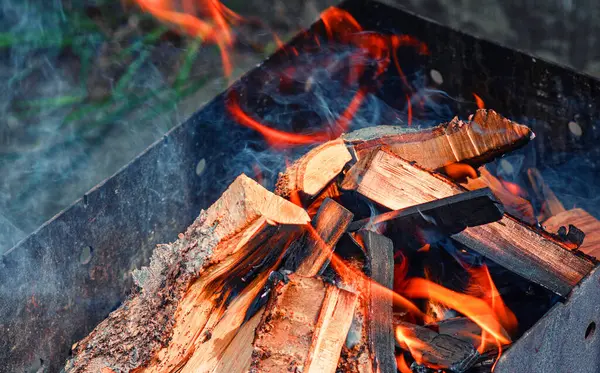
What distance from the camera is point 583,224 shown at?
2.12 metres

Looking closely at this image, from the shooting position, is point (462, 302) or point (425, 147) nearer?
point (462, 302)

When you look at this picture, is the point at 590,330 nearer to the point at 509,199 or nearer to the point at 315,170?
the point at 509,199

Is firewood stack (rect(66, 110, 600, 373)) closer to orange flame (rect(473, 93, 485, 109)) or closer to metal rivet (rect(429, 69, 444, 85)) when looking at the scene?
orange flame (rect(473, 93, 485, 109))

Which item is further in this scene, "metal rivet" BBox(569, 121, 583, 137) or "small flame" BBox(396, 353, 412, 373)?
"metal rivet" BBox(569, 121, 583, 137)

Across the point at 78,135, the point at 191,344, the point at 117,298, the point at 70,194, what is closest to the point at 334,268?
the point at 191,344

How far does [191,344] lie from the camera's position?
1651 millimetres

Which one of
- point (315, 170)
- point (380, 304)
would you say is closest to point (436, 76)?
point (315, 170)

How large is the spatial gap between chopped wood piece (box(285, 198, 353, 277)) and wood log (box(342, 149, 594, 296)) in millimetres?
100

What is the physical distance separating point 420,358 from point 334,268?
279mm

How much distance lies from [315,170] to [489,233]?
0.45 meters

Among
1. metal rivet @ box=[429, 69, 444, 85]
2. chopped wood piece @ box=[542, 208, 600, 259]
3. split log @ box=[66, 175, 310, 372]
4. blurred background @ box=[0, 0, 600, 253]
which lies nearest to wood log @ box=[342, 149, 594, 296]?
split log @ box=[66, 175, 310, 372]

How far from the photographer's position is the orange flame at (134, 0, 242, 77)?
4012 mm

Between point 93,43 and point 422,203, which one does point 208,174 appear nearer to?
point 422,203

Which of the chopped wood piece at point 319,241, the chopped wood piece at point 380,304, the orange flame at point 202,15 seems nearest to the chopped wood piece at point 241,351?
the chopped wood piece at point 319,241
